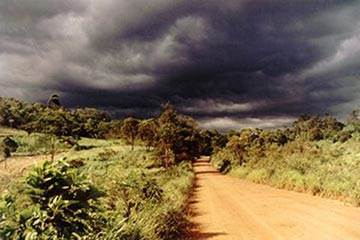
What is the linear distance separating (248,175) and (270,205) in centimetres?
1663

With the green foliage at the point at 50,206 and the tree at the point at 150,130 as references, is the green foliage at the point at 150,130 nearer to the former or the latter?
the tree at the point at 150,130

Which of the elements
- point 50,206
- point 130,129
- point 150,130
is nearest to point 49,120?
point 130,129

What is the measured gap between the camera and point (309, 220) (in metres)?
14.2

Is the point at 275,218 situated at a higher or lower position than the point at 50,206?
lower

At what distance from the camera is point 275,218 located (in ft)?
48.6

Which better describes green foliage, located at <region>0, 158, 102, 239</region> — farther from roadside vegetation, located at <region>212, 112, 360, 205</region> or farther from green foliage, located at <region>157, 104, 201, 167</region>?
green foliage, located at <region>157, 104, 201, 167</region>

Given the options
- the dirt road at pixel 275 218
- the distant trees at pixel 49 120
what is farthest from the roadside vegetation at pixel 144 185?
the distant trees at pixel 49 120

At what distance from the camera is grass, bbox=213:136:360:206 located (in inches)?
771

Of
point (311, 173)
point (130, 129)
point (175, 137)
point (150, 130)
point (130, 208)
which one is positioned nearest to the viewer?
point (130, 208)

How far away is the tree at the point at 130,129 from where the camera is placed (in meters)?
74.5

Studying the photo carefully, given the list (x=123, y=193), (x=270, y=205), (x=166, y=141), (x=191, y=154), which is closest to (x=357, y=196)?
(x=270, y=205)

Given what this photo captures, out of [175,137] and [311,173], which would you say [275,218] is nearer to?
[311,173]

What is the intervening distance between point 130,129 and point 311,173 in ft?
179

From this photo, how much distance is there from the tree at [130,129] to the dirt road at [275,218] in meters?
53.8
